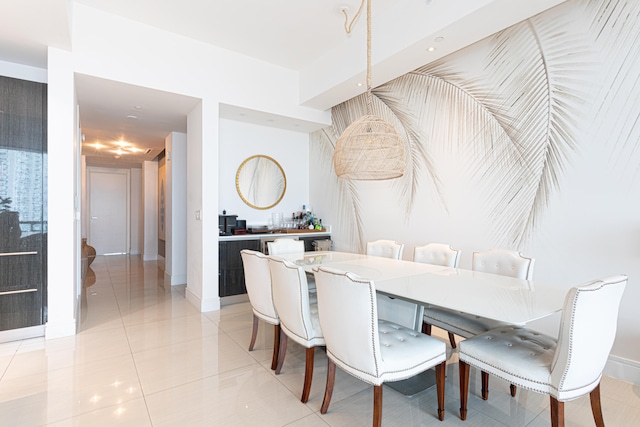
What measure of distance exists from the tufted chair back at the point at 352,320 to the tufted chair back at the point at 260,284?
0.79 metres

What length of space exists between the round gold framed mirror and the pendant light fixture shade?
2.68 metres

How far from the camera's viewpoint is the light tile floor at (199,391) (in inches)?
76.5

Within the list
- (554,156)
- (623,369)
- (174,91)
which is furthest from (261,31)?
(623,369)

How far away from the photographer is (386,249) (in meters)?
3.62

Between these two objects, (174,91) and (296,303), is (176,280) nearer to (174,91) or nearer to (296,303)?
(174,91)

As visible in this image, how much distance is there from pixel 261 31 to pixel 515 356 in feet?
12.7

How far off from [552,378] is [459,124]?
2.66 meters

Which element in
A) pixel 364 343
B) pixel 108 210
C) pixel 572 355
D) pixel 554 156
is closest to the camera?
pixel 572 355

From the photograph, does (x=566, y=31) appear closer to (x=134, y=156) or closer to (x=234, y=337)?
(x=234, y=337)

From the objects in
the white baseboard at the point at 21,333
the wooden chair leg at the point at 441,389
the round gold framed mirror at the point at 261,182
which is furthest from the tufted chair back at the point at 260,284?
the round gold framed mirror at the point at 261,182

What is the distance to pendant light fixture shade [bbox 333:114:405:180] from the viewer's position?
2.63m

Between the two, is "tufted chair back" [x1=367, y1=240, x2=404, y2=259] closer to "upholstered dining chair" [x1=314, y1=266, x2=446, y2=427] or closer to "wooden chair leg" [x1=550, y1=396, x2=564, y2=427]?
"upholstered dining chair" [x1=314, y1=266, x2=446, y2=427]

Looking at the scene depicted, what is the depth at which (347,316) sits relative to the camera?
1.71m

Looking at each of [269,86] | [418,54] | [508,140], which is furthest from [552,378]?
[269,86]
